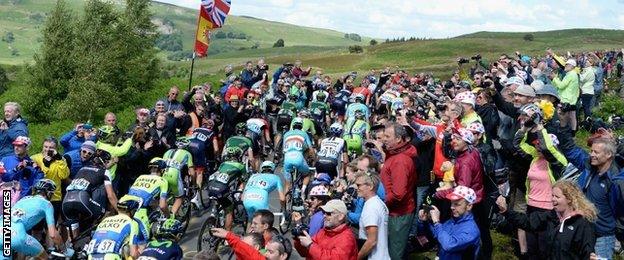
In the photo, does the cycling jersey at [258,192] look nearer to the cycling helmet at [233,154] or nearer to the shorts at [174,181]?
the cycling helmet at [233,154]

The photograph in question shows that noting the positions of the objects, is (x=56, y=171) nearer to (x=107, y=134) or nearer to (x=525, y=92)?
(x=107, y=134)

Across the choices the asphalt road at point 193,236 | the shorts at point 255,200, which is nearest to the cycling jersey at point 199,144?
the asphalt road at point 193,236

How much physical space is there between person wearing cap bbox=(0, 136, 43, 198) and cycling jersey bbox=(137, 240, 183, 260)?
3.96 m

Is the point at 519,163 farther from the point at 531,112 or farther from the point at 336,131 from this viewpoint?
the point at 336,131

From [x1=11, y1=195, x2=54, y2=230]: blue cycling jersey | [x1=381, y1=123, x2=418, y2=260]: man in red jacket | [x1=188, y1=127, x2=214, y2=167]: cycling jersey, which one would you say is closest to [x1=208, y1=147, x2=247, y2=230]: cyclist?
[x1=188, y1=127, x2=214, y2=167]: cycling jersey

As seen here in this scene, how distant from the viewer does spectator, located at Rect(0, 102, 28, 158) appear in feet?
42.2

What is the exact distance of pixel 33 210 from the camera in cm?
971

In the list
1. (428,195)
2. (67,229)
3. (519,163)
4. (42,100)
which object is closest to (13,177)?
(67,229)

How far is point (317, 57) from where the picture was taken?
85.1 meters

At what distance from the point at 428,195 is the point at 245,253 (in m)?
4.33

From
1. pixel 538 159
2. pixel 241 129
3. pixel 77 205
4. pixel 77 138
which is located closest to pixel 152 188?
pixel 77 205

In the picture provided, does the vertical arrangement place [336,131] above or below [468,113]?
below

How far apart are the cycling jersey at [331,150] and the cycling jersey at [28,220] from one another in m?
5.17

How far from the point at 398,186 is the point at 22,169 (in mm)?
6363
